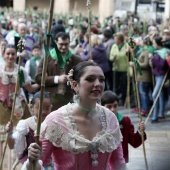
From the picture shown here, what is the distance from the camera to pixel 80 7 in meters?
52.5

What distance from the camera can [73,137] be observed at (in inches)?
162

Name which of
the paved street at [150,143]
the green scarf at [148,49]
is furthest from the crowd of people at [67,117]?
the paved street at [150,143]

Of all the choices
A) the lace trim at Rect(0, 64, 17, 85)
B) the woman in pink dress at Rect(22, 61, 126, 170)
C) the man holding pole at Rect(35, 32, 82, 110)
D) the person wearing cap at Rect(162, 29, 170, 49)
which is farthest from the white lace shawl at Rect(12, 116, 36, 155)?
the person wearing cap at Rect(162, 29, 170, 49)

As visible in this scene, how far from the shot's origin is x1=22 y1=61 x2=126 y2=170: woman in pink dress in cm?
410

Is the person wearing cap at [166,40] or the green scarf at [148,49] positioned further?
the green scarf at [148,49]

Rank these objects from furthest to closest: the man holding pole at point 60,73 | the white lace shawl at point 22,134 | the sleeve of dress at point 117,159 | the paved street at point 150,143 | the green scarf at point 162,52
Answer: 1. the green scarf at point 162,52
2. the paved street at point 150,143
3. the man holding pole at point 60,73
4. the white lace shawl at point 22,134
5. the sleeve of dress at point 117,159

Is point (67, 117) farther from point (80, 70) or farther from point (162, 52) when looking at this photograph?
point (162, 52)

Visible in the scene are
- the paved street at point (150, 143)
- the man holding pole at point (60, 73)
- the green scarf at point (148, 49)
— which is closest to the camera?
the man holding pole at point (60, 73)

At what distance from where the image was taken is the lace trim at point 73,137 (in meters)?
4.09

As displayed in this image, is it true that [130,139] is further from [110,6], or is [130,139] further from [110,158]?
[110,6]

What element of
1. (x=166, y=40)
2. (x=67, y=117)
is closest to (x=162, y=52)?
(x=166, y=40)

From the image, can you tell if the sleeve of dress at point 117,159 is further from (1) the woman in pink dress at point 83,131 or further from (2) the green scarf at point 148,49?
(2) the green scarf at point 148,49

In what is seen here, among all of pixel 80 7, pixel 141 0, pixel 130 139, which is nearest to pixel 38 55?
pixel 130 139

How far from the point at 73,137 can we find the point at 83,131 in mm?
95
